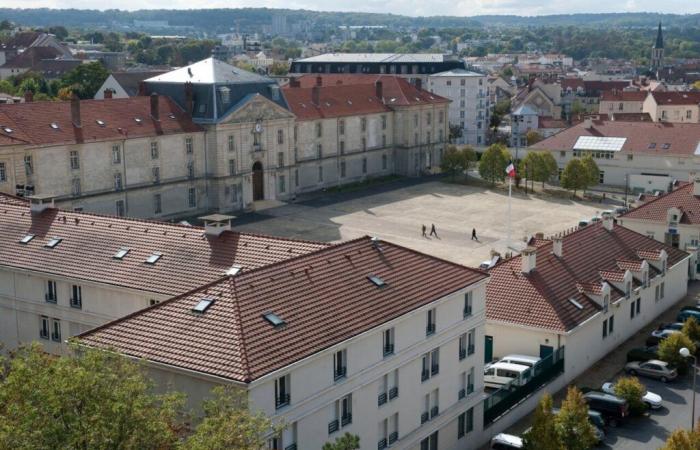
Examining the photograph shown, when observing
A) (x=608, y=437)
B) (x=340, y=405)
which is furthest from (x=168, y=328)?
(x=608, y=437)

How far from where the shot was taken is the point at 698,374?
40.4 meters

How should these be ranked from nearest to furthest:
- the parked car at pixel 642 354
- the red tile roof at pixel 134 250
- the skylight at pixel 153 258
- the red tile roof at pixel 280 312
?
the red tile roof at pixel 280 312 < the red tile roof at pixel 134 250 < the skylight at pixel 153 258 < the parked car at pixel 642 354

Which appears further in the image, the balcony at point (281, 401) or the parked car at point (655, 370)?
the parked car at point (655, 370)

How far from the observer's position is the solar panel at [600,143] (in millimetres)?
88062

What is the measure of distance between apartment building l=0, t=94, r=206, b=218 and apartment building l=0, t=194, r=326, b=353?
2410 centimetres

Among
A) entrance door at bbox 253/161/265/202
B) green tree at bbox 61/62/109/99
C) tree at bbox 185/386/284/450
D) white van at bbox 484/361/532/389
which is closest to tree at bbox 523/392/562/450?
white van at bbox 484/361/532/389

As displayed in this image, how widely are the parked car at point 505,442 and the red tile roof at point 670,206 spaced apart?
29.0 m

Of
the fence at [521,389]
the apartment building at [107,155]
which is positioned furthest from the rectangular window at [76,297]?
the apartment building at [107,155]

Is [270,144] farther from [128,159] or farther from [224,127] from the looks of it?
[128,159]

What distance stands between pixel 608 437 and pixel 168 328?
57.2 ft

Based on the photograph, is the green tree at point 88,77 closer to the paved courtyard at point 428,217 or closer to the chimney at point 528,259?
the paved courtyard at point 428,217

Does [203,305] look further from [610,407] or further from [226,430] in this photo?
[610,407]

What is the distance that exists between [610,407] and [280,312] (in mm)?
14986

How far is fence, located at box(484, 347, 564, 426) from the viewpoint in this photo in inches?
1377
